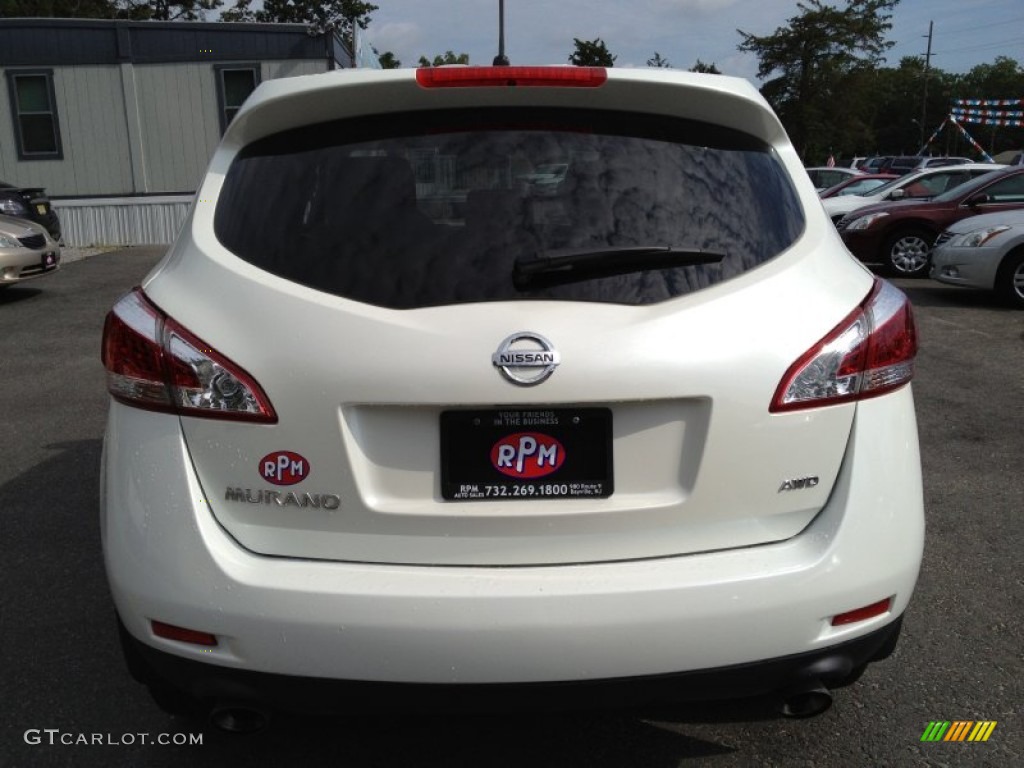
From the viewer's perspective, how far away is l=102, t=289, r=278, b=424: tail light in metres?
1.93

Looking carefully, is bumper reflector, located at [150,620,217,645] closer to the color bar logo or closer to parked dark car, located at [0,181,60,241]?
the color bar logo

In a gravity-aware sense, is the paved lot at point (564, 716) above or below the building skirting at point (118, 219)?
above

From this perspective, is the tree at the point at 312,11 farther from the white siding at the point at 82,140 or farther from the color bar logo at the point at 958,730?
the color bar logo at the point at 958,730

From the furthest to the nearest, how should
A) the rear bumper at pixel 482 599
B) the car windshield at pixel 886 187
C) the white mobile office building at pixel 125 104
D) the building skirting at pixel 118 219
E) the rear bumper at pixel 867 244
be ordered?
the building skirting at pixel 118 219 → the white mobile office building at pixel 125 104 → the car windshield at pixel 886 187 → the rear bumper at pixel 867 244 → the rear bumper at pixel 482 599

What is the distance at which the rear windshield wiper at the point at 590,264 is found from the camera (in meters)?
1.96

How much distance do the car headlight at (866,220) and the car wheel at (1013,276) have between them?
3425 mm

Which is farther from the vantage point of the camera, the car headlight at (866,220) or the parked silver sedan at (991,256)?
the car headlight at (866,220)

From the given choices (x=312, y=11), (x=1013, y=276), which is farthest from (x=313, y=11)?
(x=1013, y=276)

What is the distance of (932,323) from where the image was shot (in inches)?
382

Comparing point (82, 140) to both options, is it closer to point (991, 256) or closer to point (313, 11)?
point (991, 256)

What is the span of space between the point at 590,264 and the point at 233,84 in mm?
19029

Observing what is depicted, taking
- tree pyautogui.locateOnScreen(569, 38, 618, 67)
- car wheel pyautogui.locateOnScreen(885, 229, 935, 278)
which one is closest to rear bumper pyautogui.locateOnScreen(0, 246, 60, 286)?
car wheel pyautogui.locateOnScreen(885, 229, 935, 278)

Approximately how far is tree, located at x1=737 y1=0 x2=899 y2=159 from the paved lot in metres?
60.3

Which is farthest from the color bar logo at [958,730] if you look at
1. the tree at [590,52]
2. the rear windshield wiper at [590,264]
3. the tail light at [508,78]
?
the tree at [590,52]
